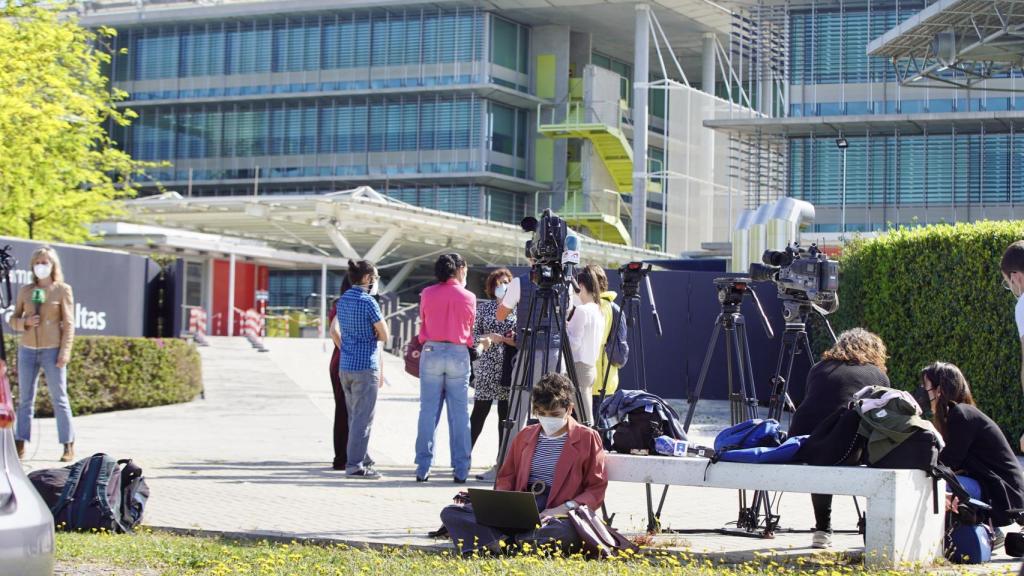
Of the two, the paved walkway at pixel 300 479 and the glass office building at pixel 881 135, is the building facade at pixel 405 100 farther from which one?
the paved walkway at pixel 300 479

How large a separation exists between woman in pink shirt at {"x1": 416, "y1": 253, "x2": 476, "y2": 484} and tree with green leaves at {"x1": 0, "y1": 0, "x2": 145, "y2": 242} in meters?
12.3

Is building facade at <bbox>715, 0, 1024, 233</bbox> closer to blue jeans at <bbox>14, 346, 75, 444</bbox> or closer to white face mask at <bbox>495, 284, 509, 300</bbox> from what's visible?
white face mask at <bbox>495, 284, 509, 300</bbox>

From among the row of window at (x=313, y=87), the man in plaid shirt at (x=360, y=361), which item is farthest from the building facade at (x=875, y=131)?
the man in plaid shirt at (x=360, y=361)

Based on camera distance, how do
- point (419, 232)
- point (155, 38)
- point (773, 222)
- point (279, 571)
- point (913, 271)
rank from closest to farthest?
point (279, 571) < point (913, 271) < point (773, 222) < point (419, 232) < point (155, 38)

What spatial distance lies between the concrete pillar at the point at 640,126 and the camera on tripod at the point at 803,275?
49.9m

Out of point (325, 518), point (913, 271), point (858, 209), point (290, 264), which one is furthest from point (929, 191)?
point (325, 518)

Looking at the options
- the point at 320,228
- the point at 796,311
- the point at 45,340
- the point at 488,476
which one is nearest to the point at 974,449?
the point at 796,311

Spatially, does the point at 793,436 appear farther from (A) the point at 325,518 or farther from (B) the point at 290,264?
(B) the point at 290,264

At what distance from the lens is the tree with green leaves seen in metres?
23.6

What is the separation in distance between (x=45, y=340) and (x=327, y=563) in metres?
6.35

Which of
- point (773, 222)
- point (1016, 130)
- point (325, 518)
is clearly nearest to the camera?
point (325, 518)

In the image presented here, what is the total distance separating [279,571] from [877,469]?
3.20 m

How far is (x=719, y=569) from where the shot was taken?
26.2 ft

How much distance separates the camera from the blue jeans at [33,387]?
13352mm
